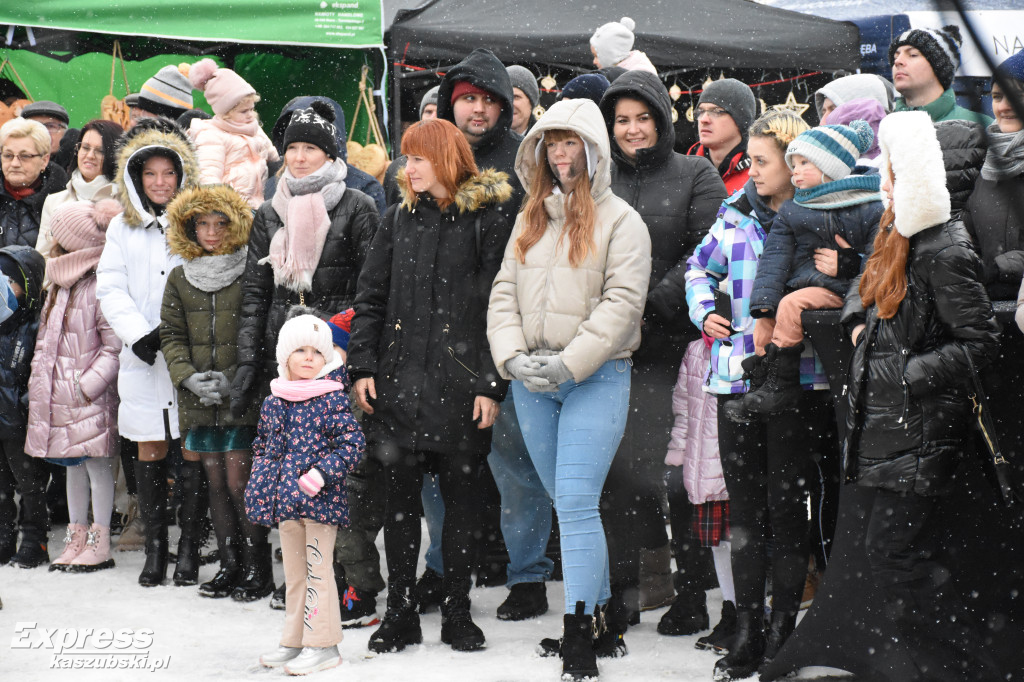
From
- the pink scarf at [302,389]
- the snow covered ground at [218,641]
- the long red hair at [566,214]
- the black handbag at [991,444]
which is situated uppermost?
the long red hair at [566,214]

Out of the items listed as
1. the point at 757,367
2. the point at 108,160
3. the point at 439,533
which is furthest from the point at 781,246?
the point at 108,160

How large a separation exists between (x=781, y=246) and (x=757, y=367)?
43 cm

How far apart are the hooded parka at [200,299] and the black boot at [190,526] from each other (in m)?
0.27

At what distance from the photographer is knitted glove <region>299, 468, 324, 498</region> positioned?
4.13m

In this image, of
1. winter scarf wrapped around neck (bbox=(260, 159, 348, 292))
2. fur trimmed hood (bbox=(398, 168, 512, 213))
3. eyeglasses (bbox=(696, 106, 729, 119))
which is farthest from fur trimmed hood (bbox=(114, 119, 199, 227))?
eyeglasses (bbox=(696, 106, 729, 119))

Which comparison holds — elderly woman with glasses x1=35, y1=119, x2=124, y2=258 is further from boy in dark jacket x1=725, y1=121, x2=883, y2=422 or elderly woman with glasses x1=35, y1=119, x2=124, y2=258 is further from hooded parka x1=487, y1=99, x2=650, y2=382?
boy in dark jacket x1=725, y1=121, x2=883, y2=422

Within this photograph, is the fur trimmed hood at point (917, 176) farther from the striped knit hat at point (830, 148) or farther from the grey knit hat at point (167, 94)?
the grey knit hat at point (167, 94)

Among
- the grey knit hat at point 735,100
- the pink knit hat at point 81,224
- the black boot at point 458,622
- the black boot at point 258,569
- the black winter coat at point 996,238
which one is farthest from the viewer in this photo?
the pink knit hat at point 81,224

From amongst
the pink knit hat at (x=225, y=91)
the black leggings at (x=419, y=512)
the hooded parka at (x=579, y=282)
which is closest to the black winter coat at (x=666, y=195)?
the hooded parka at (x=579, y=282)

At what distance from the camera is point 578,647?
4043 millimetres

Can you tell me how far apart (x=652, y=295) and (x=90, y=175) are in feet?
12.1

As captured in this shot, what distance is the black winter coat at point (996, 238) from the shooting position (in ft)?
12.1

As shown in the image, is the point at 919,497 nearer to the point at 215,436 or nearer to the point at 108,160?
the point at 215,436

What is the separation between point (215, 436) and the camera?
17.6 ft
